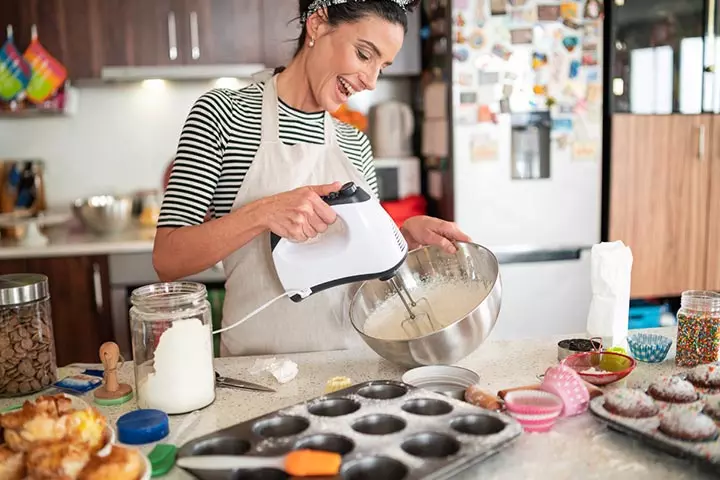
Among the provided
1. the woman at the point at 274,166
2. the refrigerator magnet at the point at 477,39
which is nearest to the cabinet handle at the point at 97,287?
the woman at the point at 274,166

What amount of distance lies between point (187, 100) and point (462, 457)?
256cm

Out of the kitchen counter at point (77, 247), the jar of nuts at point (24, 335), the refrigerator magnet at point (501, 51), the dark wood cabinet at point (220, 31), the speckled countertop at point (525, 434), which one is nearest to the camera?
the speckled countertop at point (525, 434)

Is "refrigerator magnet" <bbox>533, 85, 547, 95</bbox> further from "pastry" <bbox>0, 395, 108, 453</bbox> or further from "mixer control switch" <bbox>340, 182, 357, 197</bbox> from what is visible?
"pastry" <bbox>0, 395, 108, 453</bbox>

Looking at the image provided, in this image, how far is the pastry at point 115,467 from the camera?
2.45 feet

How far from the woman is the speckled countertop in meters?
0.14

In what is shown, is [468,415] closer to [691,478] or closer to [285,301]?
[691,478]

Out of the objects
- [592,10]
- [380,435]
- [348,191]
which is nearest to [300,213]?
[348,191]

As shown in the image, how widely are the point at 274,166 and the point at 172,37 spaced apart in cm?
156

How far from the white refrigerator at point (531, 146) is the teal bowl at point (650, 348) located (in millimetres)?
1472

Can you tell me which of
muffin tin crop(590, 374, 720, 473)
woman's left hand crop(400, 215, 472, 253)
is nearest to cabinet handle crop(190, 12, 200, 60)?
woman's left hand crop(400, 215, 472, 253)

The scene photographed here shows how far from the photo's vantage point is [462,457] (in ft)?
2.64

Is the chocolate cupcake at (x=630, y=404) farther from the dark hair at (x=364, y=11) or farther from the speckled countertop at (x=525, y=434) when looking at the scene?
the dark hair at (x=364, y=11)

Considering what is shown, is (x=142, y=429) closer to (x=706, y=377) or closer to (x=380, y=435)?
(x=380, y=435)

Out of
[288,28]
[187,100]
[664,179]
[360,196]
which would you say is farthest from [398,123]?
[360,196]
